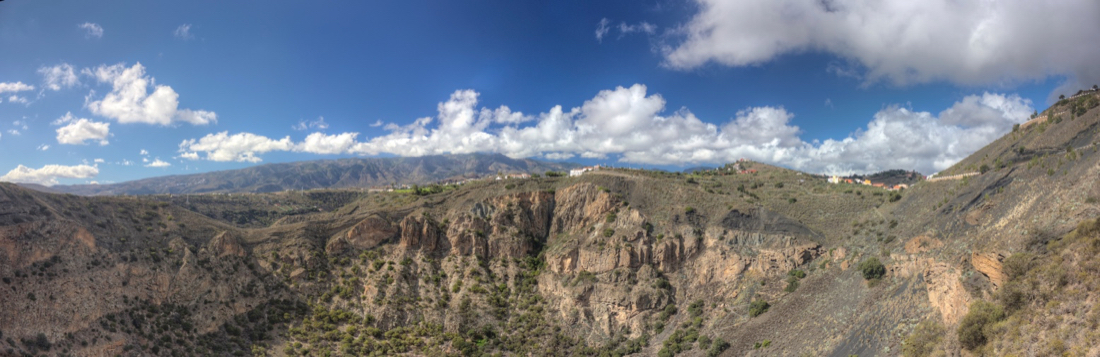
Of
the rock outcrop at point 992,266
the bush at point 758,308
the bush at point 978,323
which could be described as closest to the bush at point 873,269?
the bush at point 758,308

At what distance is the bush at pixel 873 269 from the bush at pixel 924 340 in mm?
9156

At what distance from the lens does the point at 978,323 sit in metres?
22.8

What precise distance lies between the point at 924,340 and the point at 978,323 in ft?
12.0

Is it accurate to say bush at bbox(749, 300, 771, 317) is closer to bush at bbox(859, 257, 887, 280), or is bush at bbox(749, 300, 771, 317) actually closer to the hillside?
the hillside

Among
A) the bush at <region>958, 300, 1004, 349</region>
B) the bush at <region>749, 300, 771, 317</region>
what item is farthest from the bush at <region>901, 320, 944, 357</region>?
the bush at <region>749, 300, 771, 317</region>

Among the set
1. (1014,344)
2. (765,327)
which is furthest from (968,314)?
(765,327)

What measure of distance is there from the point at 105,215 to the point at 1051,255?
75122 mm

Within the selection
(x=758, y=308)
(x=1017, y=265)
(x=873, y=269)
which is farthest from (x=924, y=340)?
(x=758, y=308)

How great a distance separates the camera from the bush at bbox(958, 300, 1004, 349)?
22.3m

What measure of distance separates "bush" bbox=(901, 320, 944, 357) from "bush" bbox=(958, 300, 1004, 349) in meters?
2.20

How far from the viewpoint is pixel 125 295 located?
3928 cm

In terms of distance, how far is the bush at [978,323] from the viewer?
22.3 m

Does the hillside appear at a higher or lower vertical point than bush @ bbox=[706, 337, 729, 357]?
higher

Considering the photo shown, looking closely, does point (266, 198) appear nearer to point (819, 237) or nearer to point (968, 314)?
point (819, 237)
